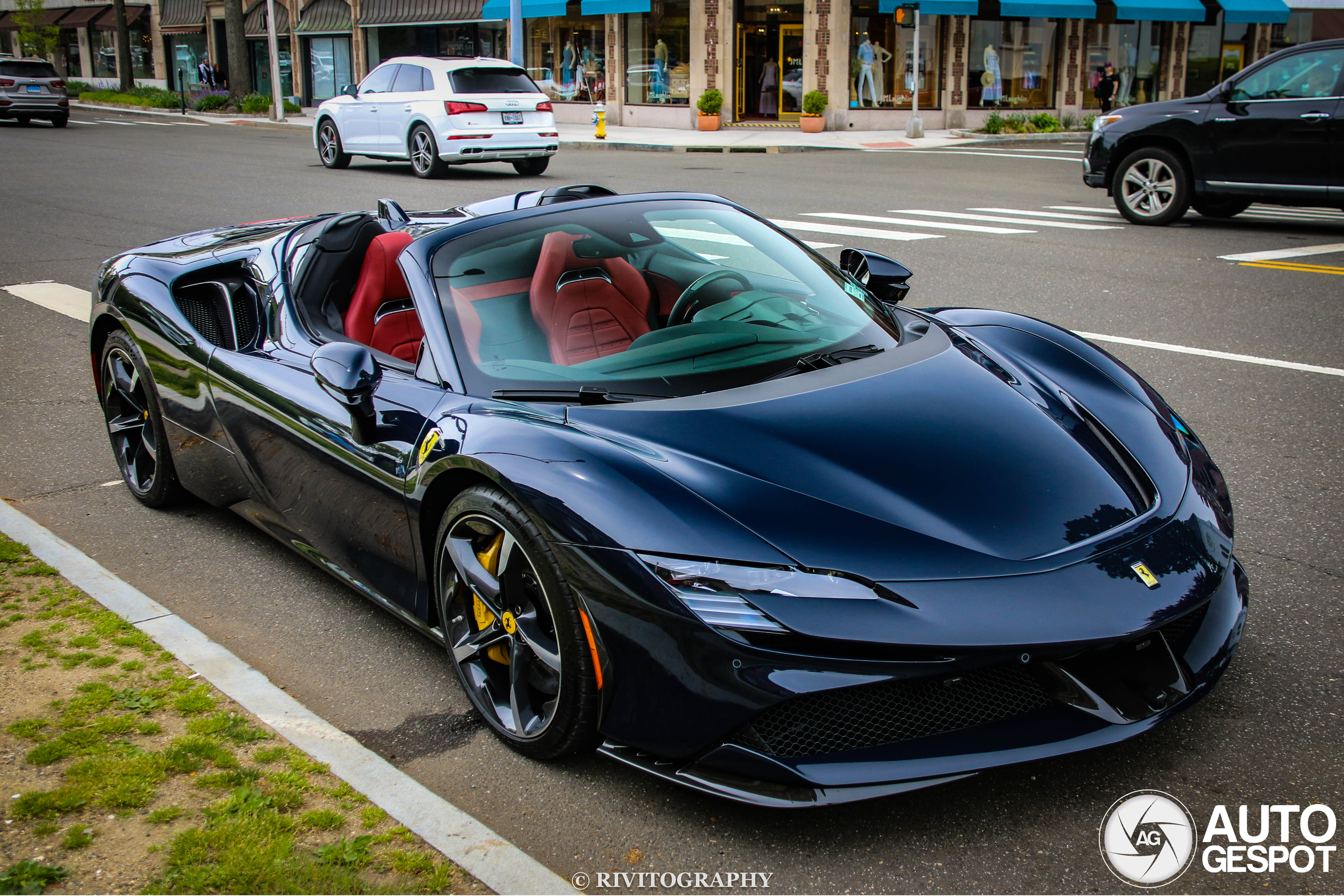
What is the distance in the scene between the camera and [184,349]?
14.4ft

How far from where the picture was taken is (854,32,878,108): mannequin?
3178cm

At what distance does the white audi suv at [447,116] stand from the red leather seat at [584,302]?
14857mm

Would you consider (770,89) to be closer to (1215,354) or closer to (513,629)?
(1215,354)

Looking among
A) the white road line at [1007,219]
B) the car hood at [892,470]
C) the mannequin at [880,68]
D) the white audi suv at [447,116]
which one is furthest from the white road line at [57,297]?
the mannequin at [880,68]

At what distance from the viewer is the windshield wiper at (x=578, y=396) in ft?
10.3

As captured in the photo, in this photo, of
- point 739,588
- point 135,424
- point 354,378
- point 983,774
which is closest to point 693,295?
point 354,378

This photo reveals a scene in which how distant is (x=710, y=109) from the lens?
3077 centimetres

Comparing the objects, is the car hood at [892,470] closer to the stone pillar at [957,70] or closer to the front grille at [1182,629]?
the front grille at [1182,629]

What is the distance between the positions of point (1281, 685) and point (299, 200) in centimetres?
1347

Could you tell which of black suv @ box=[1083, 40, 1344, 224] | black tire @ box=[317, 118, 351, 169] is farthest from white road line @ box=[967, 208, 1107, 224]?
black tire @ box=[317, 118, 351, 169]

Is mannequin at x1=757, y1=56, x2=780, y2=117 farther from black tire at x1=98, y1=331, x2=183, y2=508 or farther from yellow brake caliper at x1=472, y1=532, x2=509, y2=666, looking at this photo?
yellow brake caliper at x1=472, y1=532, x2=509, y2=666

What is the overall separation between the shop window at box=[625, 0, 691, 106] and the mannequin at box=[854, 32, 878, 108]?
A: 4703 millimetres

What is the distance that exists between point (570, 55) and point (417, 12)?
26.6 feet

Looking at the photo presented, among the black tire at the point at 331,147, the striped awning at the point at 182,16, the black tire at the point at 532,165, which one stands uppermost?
the striped awning at the point at 182,16
